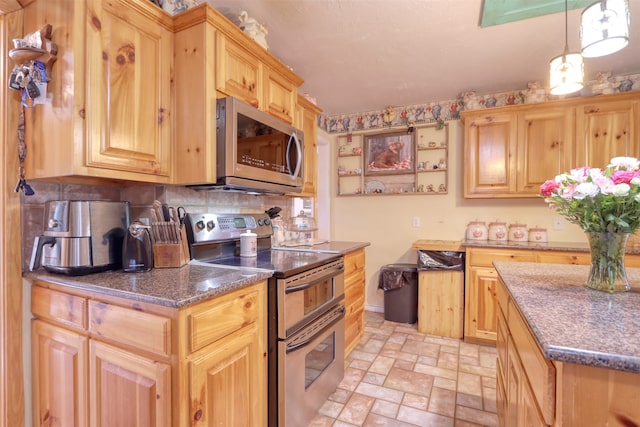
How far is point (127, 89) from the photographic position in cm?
137

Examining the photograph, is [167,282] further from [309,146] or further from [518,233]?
[518,233]

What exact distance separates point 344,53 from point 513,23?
3.62 ft

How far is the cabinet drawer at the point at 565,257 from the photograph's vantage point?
98.9 inches

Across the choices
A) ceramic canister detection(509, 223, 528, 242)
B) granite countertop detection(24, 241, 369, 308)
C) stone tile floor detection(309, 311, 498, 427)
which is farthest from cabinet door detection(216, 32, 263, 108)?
ceramic canister detection(509, 223, 528, 242)

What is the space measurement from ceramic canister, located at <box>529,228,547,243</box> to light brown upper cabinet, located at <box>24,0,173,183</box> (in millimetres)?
3204

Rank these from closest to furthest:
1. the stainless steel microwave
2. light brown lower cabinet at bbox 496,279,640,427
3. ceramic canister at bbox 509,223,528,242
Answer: light brown lower cabinet at bbox 496,279,640,427
the stainless steel microwave
ceramic canister at bbox 509,223,528,242

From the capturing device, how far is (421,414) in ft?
5.94

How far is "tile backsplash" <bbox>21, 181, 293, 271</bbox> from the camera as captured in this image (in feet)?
4.60

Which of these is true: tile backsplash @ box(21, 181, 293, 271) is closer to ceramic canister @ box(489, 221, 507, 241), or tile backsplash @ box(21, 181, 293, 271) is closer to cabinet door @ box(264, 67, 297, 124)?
cabinet door @ box(264, 67, 297, 124)

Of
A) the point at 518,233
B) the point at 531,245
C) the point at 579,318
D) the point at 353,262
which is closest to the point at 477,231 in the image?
the point at 518,233

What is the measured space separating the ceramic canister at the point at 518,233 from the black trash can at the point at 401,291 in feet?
3.17

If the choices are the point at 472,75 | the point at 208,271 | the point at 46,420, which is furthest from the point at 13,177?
the point at 472,75

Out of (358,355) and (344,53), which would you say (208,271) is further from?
(344,53)

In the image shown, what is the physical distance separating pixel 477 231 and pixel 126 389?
305 cm
